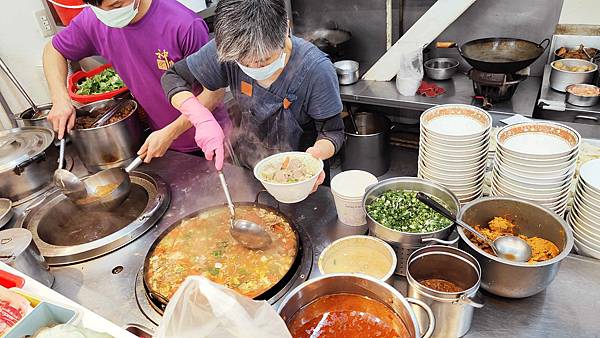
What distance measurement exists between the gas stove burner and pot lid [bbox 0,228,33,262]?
329cm

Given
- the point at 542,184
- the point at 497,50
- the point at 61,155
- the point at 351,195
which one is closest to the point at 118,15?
the point at 61,155

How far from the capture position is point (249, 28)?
172cm

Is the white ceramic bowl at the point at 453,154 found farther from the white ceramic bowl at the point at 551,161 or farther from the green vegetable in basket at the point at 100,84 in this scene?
the green vegetable in basket at the point at 100,84

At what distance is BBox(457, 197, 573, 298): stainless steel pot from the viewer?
132 cm

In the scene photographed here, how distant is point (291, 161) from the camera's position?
1.95 m

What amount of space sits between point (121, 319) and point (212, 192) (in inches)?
32.8

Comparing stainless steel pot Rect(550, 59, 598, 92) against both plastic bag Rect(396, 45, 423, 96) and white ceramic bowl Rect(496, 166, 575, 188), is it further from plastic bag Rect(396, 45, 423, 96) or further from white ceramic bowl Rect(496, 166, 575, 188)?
white ceramic bowl Rect(496, 166, 575, 188)

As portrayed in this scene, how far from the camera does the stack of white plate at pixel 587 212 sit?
1.51m

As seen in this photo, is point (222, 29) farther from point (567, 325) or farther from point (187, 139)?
point (567, 325)

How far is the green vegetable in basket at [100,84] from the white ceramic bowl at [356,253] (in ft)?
7.39

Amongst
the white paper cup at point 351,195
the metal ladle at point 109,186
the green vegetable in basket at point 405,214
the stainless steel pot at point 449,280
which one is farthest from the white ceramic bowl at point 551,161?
the metal ladle at point 109,186

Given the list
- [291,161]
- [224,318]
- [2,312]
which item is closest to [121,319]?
[2,312]

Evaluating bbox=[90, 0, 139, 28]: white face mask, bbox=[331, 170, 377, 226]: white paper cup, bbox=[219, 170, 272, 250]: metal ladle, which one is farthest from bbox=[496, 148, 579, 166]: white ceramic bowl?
bbox=[90, 0, 139, 28]: white face mask

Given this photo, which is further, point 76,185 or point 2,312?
point 76,185
